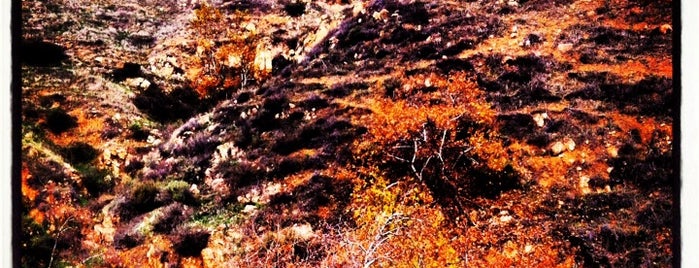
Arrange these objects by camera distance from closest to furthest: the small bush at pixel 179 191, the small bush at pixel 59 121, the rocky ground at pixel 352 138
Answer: the rocky ground at pixel 352 138 → the small bush at pixel 59 121 → the small bush at pixel 179 191

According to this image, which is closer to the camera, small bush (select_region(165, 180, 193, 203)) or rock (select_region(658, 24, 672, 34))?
rock (select_region(658, 24, 672, 34))

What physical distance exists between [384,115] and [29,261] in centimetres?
335

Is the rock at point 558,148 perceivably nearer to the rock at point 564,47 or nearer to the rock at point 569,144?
the rock at point 569,144

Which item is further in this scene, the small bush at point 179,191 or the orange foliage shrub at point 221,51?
the orange foliage shrub at point 221,51

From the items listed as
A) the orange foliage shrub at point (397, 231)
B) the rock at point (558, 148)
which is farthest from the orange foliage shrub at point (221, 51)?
the rock at point (558, 148)

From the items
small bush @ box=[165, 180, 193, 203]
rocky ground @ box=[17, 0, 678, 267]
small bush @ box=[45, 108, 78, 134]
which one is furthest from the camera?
small bush @ box=[165, 180, 193, 203]

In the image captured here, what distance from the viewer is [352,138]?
4875 mm

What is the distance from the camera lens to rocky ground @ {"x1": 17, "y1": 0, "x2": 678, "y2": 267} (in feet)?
15.1

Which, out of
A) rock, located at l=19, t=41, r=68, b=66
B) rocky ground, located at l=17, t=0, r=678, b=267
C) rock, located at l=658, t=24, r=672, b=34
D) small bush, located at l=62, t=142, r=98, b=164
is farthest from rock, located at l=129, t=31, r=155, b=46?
rock, located at l=658, t=24, r=672, b=34

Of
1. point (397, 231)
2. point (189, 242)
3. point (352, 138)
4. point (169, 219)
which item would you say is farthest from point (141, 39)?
point (397, 231)

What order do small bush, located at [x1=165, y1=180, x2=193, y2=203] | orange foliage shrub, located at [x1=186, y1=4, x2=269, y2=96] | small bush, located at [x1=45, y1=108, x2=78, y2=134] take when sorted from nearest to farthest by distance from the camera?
small bush, located at [x1=45, y1=108, x2=78, y2=134] → small bush, located at [x1=165, y1=180, x2=193, y2=203] → orange foliage shrub, located at [x1=186, y1=4, x2=269, y2=96]

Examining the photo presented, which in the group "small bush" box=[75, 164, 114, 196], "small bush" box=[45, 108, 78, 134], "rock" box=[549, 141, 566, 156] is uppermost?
"small bush" box=[45, 108, 78, 134]

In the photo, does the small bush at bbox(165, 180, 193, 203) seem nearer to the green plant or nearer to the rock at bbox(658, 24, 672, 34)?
the green plant

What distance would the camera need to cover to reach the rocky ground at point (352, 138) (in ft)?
15.1
